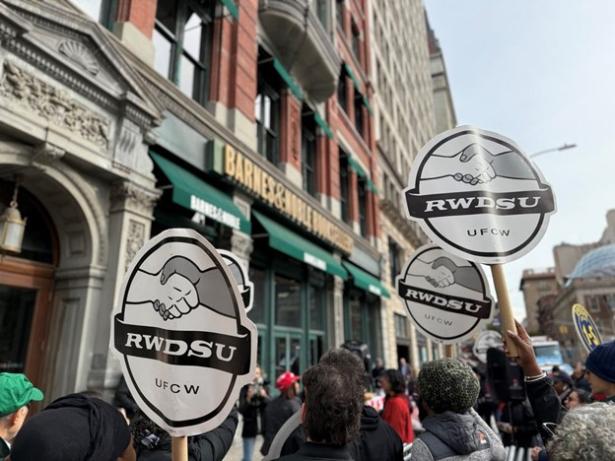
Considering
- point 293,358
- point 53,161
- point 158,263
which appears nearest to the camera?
point 158,263

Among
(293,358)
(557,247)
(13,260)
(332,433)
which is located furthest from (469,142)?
(557,247)

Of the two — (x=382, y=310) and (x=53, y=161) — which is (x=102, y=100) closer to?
(x=53, y=161)

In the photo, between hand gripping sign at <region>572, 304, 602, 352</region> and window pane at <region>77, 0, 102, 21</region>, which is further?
window pane at <region>77, 0, 102, 21</region>

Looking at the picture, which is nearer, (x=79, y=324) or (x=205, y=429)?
(x=205, y=429)

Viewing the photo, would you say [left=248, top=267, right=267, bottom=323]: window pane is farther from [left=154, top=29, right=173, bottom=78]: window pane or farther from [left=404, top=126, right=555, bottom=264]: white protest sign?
[left=404, top=126, right=555, bottom=264]: white protest sign

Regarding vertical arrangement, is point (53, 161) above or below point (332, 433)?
above

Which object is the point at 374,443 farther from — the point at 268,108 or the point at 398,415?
the point at 268,108

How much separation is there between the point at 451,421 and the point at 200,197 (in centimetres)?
595

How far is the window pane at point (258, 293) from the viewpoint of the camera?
10.2 m

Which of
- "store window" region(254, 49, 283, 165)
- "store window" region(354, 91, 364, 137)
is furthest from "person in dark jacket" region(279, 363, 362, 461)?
"store window" region(354, 91, 364, 137)

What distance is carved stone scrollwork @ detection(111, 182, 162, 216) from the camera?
614 cm

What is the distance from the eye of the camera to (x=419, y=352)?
2581 centimetres

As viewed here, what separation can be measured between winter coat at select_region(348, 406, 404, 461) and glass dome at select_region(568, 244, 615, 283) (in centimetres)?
5874

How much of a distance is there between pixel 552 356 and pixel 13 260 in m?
24.0
